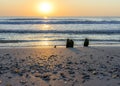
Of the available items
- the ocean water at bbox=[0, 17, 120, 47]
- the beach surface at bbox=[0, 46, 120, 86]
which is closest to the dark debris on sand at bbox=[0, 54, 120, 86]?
the beach surface at bbox=[0, 46, 120, 86]

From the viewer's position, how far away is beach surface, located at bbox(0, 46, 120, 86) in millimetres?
7301

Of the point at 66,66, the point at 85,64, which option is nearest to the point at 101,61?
the point at 85,64

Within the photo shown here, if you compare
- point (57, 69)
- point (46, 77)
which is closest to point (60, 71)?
point (57, 69)

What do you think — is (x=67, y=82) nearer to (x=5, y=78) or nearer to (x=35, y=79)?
(x=35, y=79)

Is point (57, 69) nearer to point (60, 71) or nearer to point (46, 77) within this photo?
point (60, 71)

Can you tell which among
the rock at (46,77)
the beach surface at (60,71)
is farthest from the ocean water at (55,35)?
the rock at (46,77)

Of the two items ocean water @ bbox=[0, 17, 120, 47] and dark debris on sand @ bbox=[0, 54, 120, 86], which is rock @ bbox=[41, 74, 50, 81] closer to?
dark debris on sand @ bbox=[0, 54, 120, 86]

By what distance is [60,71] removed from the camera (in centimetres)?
836

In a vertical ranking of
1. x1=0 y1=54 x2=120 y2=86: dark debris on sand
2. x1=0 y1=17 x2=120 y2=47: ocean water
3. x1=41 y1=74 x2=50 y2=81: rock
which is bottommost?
x1=41 y1=74 x2=50 y2=81: rock

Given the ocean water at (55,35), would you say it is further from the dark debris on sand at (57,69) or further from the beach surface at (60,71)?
the dark debris on sand at (57,69)

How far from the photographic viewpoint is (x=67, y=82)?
726 centimetres

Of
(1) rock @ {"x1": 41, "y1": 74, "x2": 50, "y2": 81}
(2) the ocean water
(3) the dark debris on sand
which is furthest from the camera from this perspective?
(2) the ocean water

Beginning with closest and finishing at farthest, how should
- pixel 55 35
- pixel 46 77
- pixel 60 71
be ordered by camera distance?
1. pixel 46 77
2. pixel 60 71
3. pixel 55 35

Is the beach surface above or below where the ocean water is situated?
below
